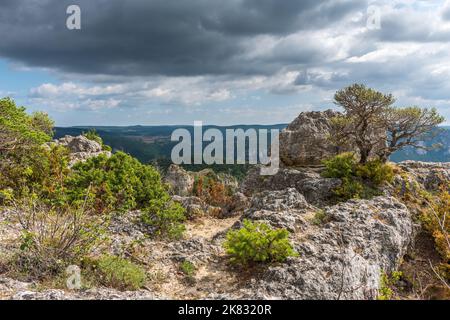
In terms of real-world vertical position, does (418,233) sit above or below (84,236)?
below

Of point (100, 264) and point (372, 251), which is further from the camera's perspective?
point (372, 251)

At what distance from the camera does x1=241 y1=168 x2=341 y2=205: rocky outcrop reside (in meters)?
15.5

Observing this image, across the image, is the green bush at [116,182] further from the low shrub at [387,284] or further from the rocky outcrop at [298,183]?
the low shrub at [387,284]

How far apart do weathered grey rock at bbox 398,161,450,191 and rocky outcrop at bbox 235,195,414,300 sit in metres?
4.83

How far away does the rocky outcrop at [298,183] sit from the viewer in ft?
50.8

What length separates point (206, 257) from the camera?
9922mm

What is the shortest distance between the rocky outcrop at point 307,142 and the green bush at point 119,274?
14558 mm

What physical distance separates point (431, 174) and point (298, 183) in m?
6.74


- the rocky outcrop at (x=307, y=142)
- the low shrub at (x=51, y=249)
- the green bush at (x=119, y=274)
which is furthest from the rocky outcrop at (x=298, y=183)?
the low shrub at (x=51, y=249)

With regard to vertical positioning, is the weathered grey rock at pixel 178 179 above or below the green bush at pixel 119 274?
below

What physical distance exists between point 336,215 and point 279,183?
8.40 meters

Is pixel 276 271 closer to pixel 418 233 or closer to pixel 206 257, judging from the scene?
pixel 206 257
